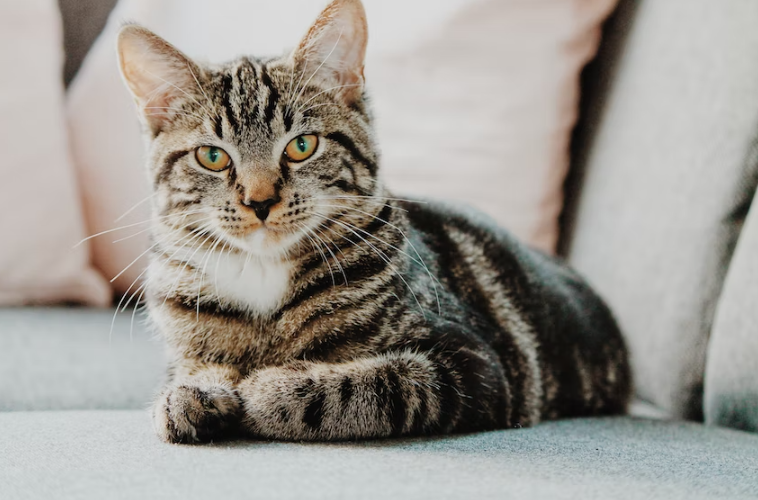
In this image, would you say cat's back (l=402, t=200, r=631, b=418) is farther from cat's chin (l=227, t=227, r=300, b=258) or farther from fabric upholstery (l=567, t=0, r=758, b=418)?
cat's chin (l=227, t=227, r=300, b=258)

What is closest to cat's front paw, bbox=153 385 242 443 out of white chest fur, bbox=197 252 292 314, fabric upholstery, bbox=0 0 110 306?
white chest fur, bbox=197 252 292 314

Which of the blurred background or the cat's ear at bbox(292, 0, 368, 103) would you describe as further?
the blurred background

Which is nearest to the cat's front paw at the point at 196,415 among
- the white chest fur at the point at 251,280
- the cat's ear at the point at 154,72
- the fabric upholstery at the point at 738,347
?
the white chest fur at the point at 251,280

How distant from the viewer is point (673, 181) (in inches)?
50.8

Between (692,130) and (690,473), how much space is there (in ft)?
2.40

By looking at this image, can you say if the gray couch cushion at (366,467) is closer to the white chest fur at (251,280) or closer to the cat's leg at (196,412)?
the cat's leg at (196,412)

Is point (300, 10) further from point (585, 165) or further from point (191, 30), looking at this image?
point (585, 165)

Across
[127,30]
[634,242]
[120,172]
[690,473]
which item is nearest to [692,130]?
[634,242]

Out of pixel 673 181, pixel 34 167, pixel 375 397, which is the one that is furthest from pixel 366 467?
pixel 34 167

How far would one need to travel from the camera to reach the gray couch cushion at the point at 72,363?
43.7 inches

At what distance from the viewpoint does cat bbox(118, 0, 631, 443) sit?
2.75ft

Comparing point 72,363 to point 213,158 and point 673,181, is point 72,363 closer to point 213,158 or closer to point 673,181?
point 213,158

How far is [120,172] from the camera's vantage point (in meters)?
1.57

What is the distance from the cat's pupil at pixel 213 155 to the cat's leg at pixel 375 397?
0.30 meters
